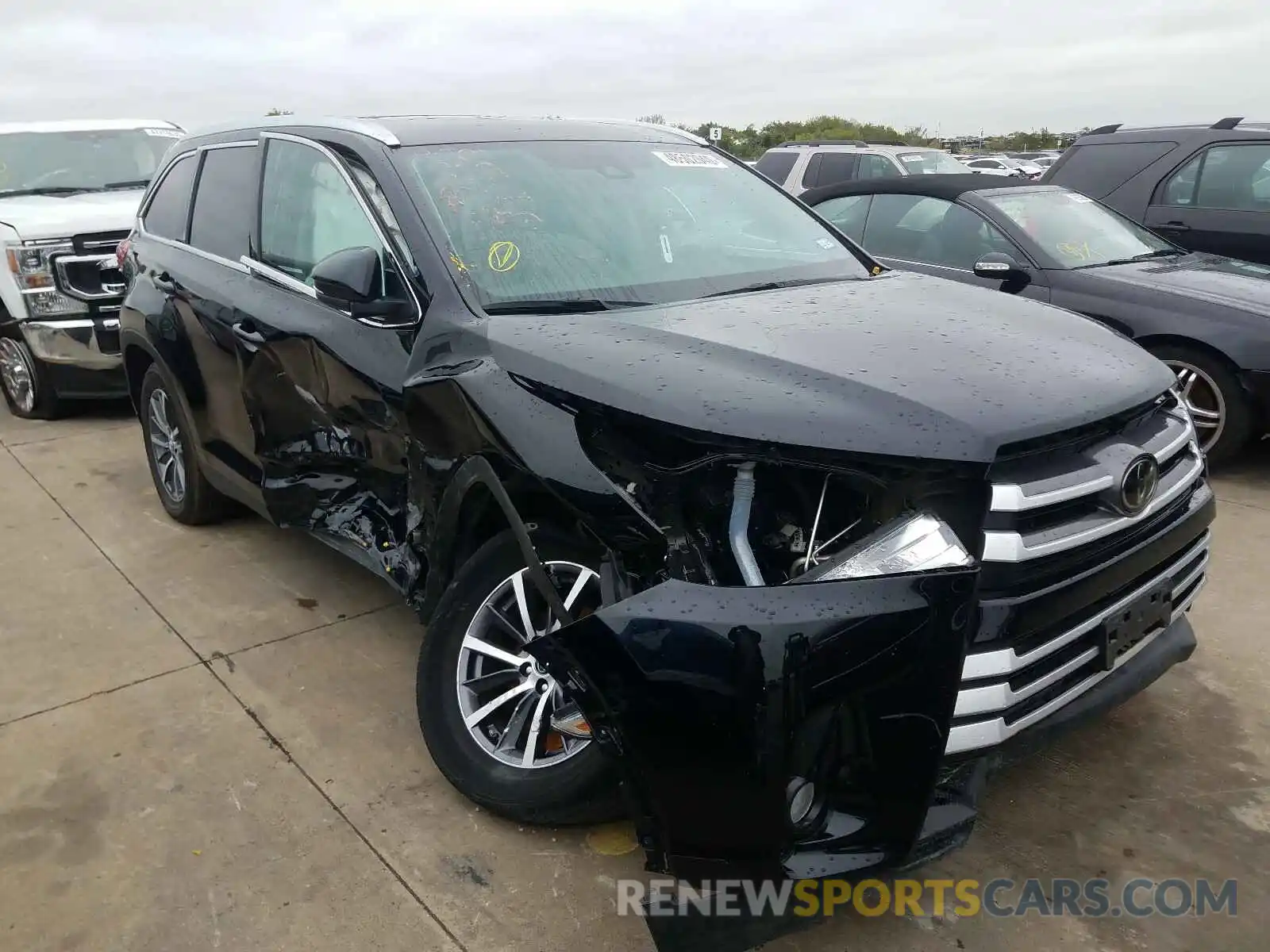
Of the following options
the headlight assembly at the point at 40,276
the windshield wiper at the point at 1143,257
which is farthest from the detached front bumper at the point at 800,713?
the headlight assembly at the point at 40,276

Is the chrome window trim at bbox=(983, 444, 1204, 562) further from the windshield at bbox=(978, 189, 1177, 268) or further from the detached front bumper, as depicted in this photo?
the windshield at bbox=(978, 189, 1177, 268)

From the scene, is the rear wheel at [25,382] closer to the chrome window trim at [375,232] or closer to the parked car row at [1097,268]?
the chrome window trim at [375,232]

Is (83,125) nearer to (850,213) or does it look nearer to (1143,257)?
(850,213)

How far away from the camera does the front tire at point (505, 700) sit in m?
2.60

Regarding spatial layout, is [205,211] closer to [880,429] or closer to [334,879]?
[334,879]

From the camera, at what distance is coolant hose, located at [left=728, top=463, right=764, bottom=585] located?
214 centimetres

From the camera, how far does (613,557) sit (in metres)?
2.33

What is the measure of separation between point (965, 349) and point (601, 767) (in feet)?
4.49

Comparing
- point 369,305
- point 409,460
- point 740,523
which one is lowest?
point 409,460

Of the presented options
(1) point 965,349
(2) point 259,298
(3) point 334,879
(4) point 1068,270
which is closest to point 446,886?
(3) point 334,879

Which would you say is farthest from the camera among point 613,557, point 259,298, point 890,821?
point 259,298

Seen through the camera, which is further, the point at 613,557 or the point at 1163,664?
the point at 1163,664

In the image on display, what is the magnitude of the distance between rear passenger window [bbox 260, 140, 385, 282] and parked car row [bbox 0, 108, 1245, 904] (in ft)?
0.07

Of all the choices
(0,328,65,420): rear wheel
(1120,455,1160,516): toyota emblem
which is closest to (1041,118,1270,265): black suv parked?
(1120,455,1160,516): toyota emblem
